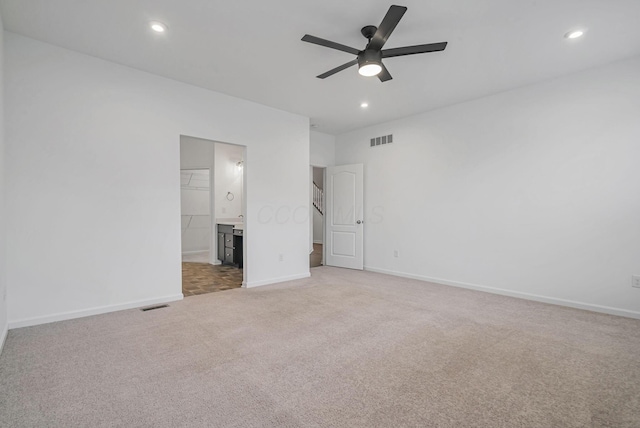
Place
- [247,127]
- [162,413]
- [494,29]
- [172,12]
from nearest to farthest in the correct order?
[162,413] → [172,12] → [494,29] → [247,127]

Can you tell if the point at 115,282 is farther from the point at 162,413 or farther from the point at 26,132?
the point at 162,413

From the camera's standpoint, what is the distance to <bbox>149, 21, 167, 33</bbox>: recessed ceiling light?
2783mm

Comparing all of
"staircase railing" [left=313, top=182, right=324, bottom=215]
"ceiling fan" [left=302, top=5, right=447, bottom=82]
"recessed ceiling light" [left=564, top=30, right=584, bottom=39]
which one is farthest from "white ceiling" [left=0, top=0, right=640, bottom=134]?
"staircase railing" [left=313, top=182, right=324, bottom=215]

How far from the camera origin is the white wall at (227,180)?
7.01 metres

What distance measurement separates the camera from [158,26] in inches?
111

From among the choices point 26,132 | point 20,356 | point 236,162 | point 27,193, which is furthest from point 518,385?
point 236,162

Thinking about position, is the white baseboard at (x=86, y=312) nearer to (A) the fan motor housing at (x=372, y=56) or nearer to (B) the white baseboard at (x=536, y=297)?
(A) the fan motor housing at (x=372, y=56)

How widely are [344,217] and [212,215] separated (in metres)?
3.04

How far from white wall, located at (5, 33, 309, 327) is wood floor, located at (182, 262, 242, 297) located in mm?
702

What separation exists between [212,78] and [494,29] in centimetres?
325

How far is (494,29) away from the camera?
2.87 meters

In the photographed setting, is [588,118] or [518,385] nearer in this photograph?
[518,385]

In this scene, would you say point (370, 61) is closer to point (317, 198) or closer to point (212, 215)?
point (212, 215)

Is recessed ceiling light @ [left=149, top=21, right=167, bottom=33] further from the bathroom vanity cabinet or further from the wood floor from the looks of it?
the bathroom vanity cabinet
